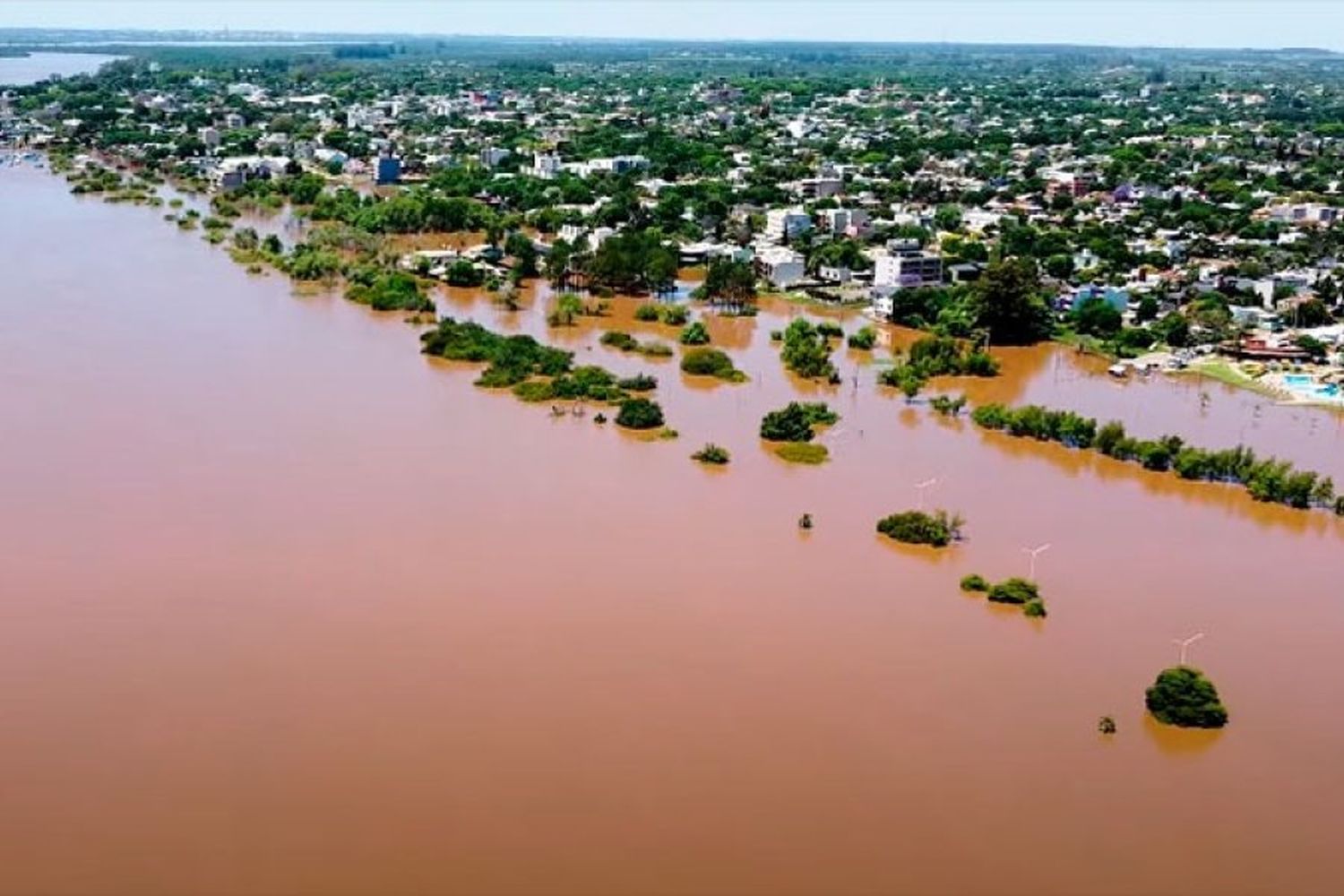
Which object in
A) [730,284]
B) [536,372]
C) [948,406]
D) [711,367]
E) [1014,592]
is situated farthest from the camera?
[730,284]

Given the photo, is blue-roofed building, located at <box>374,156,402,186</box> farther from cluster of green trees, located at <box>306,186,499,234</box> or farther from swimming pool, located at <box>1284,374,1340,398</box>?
swimming pool, located at <box>1284,374,1340,398</box>

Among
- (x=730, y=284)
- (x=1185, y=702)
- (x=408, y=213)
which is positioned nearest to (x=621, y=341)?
(x=730, y=284)

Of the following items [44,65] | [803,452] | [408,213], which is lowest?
[44,65]

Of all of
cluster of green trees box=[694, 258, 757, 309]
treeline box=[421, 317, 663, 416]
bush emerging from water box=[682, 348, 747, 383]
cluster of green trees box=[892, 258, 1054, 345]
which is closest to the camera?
treeline box=[421, 317, 663, 416]

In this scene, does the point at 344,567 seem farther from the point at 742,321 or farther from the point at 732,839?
the point at 742,321

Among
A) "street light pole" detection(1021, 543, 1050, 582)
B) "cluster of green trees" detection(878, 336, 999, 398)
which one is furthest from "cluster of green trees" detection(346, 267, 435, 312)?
"street light pole" detection(1021, 543, 1050, 582)

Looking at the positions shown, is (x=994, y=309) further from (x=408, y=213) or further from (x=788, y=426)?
(x=408, y=213)

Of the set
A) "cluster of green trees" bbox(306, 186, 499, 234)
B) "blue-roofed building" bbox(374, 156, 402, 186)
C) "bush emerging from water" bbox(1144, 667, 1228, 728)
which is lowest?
"blue-roofed building" bbox(374, 156, 402, 186)

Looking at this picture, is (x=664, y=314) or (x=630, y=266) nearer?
(x=664, y=314)
